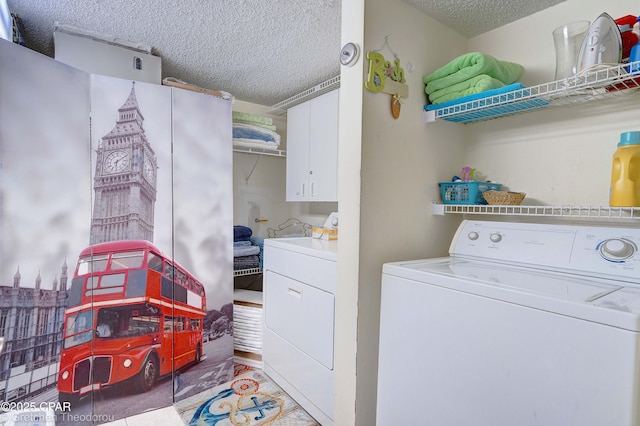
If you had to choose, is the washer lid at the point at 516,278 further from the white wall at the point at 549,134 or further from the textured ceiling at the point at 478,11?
the textured ceiling at the point at 478,11

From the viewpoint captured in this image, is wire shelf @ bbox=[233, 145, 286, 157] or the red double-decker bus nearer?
the red double-decker bus

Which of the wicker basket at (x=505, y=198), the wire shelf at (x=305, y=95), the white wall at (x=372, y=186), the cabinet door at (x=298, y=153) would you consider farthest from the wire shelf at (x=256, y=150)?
the wicker basket at (x=505, y=198)

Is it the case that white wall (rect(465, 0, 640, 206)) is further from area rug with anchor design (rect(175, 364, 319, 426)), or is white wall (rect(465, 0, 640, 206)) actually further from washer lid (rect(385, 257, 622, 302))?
area rug with anchor design (rect(175, 364, 319, 426))

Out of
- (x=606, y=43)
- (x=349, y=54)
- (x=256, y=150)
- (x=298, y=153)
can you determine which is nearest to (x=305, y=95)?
(x=298, y=153)

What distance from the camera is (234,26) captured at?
1.75 m

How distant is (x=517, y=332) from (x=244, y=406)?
1712 millimetres

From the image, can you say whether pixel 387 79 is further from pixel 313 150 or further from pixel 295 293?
pixel 295 293

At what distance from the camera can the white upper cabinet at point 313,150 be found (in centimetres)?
232

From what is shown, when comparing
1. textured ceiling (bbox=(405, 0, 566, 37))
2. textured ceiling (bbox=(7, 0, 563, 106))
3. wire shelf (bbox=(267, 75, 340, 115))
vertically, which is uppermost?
textured ceiling (bbox=(7, 0, 563, 106))

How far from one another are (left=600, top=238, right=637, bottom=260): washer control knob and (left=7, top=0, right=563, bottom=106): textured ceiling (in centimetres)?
111

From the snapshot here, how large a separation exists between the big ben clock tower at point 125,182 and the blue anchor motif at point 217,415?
111cm

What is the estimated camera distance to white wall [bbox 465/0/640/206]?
1.31 metres

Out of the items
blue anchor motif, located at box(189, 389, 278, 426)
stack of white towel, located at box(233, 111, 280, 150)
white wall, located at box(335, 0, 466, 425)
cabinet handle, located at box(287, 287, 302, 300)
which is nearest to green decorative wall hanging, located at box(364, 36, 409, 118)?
white wall, located at box(335, 0, 466, 425)

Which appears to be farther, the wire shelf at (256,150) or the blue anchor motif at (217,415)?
the wire shelf at (256,150)
